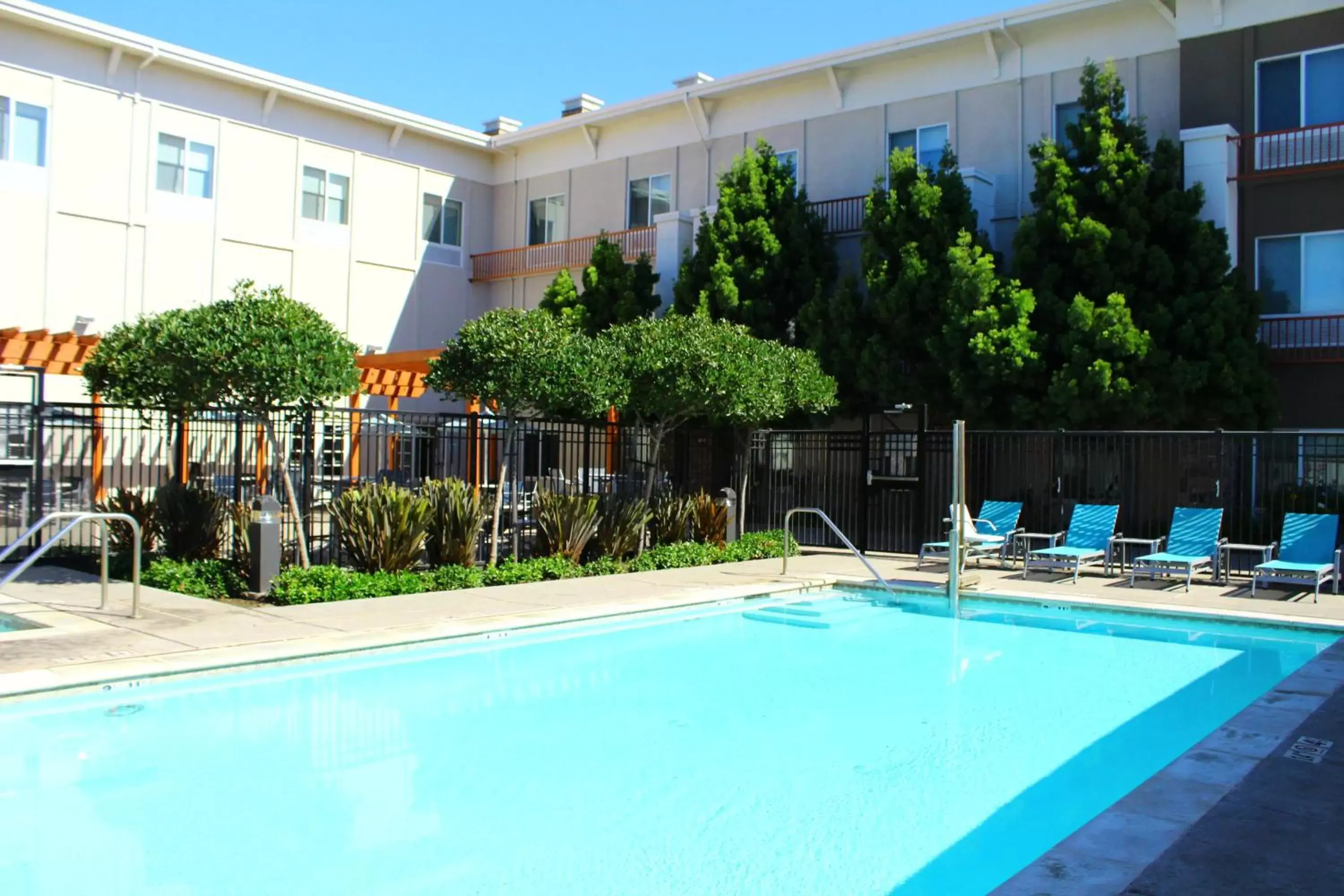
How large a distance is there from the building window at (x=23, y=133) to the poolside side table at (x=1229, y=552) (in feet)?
72.7

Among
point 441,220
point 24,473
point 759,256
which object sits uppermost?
point 441,220

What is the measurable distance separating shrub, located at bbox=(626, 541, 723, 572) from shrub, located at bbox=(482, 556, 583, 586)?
3.56ft

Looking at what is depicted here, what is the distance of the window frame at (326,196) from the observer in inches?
1053

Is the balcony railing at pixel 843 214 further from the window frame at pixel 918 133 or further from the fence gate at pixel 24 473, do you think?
the fence gate at pixel 24 473

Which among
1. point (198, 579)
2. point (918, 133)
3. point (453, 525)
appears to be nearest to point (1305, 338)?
point (918, 133)

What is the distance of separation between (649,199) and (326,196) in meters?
7.90

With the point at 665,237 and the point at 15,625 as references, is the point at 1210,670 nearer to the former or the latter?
the point at 15,625

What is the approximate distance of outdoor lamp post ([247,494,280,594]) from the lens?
1164 cm

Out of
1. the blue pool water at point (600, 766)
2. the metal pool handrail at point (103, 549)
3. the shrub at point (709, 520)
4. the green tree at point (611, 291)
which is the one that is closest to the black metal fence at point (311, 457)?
the shrub at point (709, 520)

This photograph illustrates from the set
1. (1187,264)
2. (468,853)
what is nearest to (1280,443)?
(1187,264)

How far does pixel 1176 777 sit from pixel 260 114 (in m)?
25.6

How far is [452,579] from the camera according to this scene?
12727 millimetres

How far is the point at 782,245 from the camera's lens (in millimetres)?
22344

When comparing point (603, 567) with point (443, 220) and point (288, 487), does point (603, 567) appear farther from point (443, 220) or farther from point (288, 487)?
point (443, 220)
